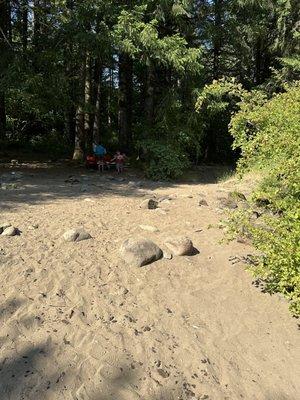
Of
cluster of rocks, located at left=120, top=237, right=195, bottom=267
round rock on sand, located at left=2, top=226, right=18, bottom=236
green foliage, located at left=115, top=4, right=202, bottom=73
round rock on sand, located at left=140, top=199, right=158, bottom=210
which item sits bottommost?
round rock on sand, located at left=140, top=199, right=158, bottom=210

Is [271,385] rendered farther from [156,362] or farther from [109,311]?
[109,311]

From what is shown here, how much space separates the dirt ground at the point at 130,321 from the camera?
421cm

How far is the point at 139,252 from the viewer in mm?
6316

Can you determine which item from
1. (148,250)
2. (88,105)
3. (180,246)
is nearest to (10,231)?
(148,250)

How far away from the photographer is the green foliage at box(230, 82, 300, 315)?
5.19 metres

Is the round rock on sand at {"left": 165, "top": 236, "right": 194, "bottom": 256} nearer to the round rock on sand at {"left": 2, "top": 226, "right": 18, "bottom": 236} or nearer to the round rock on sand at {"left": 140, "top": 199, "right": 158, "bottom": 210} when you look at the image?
the round rock on sand at {"left": 140, "top": 199, "right": 158, "bottom": 210}

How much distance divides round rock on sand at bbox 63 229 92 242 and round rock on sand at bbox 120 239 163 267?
0.68m

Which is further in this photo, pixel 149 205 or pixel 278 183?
pixel 149 205

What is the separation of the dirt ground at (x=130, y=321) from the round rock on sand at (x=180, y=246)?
0.41ft

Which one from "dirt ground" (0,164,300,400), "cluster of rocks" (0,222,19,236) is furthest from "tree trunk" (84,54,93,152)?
"cluster of rocks" (0,222,19,236)

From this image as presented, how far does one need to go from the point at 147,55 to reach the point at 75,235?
789 cm

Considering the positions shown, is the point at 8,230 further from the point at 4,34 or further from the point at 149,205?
the point at 4,34

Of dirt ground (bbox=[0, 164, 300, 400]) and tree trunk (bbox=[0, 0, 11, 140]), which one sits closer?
dirt ground (bbox=[0, 164, 300, 400])

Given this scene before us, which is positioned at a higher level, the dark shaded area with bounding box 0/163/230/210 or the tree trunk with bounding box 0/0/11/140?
the tree trunk with bounding box 0/0/11/140
